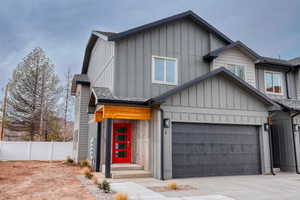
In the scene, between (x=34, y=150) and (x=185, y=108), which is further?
(x=34, y=150)

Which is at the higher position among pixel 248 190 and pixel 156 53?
pixel 156 53

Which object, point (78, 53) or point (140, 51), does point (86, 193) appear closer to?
point (140, 51)

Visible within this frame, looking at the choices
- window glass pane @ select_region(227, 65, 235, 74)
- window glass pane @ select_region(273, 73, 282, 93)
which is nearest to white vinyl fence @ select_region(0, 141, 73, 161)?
window glass pane @ select_region(227, 65, 235, 74)

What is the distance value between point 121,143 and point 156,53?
4631mm

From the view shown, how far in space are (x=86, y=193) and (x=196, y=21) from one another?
9850 millimetres

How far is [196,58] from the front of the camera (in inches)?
510

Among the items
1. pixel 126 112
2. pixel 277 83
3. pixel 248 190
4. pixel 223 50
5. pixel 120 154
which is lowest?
pixel 248 190

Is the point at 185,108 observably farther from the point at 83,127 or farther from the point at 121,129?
the point at 83,127

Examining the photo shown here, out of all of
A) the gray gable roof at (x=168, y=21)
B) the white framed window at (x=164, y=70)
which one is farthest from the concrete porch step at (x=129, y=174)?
the gray gable roof at (x=168, y=21)

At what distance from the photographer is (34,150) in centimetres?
2011

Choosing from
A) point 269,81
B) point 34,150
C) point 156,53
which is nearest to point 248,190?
point 156,53

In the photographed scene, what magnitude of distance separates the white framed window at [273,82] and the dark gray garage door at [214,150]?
4.08 meters

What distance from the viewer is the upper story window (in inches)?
538

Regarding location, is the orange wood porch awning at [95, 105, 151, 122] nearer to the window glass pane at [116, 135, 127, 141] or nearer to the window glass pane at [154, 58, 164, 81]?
the window glass pane at [154, 58, 164, 81]
